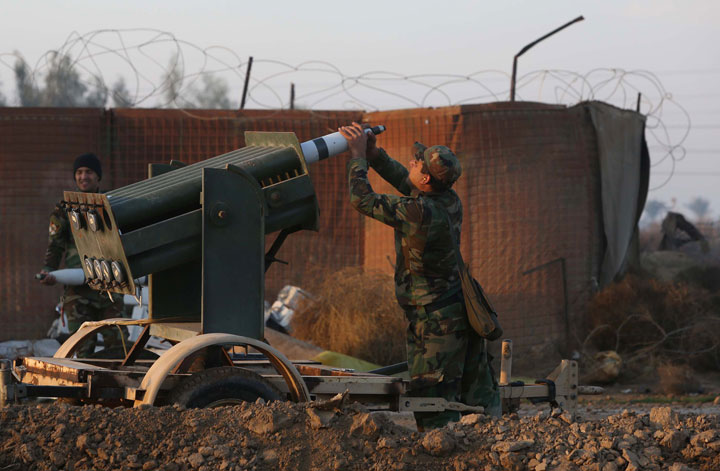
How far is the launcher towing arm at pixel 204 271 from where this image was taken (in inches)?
194

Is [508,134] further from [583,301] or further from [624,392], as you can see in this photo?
[624,392]

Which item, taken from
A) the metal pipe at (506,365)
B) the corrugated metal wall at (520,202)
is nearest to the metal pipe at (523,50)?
the corrugated metal wall at (520,202)

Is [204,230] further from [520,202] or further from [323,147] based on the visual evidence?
[520,202]

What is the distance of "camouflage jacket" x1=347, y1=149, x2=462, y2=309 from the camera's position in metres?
5.50

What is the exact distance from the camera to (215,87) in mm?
36469

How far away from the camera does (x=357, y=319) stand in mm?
11273

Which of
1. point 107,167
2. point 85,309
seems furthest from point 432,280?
point 107,167

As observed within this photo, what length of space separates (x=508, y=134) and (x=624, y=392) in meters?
3.31

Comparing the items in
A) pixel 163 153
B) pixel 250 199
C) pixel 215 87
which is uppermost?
pixel 215 87

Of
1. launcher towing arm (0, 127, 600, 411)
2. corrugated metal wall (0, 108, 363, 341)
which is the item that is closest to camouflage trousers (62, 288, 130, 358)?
launcher towing arm (0, 127, 600, 411)

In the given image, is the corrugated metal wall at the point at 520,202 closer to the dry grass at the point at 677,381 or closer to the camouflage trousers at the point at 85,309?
the dry grass at the point at 677,381

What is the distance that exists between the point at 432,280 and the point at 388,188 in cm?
681

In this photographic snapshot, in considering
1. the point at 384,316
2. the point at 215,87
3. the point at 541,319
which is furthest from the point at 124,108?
the point at 215,87

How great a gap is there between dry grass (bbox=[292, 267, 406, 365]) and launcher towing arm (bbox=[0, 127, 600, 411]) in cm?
534
